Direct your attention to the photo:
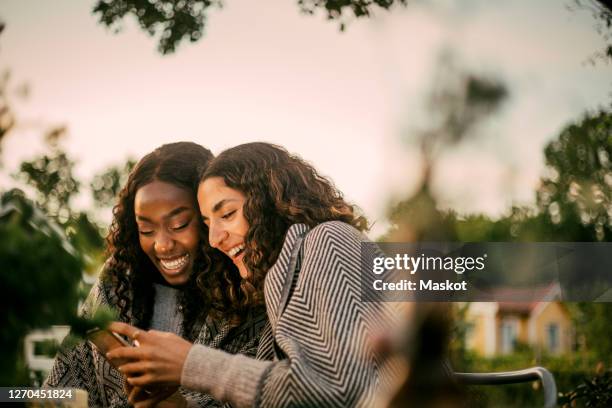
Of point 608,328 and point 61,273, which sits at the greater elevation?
point 608,328

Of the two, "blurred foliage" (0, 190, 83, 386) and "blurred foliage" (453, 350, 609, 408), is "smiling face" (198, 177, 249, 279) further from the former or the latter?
"blurred foliage" (453, 350, 609, 408)

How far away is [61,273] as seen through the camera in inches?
43.0

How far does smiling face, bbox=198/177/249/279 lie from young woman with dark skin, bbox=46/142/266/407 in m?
0.16

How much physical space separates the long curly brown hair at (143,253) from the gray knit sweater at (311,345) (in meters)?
0.57

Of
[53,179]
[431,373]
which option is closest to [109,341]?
[431,373]

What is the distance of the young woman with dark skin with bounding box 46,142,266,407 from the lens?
6.87 feet

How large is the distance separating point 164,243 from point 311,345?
2.61ft

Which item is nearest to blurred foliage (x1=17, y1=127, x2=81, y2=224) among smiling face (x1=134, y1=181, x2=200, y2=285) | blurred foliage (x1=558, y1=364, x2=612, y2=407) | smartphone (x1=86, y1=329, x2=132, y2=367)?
smiling face (x1=134, y1=181, x2=200, y2=285)

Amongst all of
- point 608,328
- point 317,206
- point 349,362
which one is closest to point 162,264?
point 317,206

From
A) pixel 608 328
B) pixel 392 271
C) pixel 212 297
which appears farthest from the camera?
pixel 608 328

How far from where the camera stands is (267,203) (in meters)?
1.87

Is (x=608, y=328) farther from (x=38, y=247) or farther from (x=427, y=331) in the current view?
(x=38, y=247)

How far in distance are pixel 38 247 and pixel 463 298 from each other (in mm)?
1227

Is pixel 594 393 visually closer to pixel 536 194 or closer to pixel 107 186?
pixel 536 194
